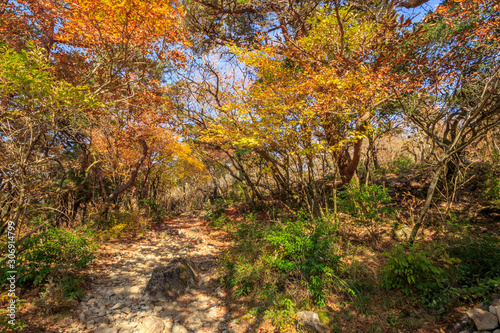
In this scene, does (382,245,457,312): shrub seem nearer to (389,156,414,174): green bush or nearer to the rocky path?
the rocky path

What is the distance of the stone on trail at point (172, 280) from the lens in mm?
4359

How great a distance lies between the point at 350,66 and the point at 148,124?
259 inches

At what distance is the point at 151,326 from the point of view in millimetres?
3477

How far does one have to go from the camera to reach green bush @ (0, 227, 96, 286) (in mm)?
3649

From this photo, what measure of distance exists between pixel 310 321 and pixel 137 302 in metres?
3.21

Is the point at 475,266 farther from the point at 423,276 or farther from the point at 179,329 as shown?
the point at 179,329

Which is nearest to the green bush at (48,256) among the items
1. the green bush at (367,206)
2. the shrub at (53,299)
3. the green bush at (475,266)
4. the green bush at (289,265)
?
the shrub at (53,299)

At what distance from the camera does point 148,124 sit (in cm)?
761

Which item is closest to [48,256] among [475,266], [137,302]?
[137,302]

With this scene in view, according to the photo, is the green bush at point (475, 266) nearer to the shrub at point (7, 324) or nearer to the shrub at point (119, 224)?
the shrub at point (7, 324)

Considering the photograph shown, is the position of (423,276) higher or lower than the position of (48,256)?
lower

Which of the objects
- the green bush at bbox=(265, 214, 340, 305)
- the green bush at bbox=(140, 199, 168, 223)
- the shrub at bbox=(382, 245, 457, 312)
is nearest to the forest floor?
the green bush at bbox=(265, 214, 340, 305)

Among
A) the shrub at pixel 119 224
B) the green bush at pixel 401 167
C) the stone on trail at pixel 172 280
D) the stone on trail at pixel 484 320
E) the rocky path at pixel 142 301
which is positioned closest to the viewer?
the stone on trail at pixel 484 320

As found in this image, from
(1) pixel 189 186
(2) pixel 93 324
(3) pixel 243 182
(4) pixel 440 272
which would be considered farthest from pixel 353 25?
(1) pixel 189 186
